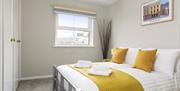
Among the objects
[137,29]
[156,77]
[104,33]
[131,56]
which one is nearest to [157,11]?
[137,29]

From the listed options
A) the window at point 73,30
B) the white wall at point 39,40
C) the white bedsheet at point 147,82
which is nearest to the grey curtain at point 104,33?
the window at point 73,30

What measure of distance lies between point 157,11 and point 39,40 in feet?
9.39

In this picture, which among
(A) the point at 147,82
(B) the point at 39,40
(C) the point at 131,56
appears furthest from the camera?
(B) the point at 39,40

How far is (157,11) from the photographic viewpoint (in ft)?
8.45

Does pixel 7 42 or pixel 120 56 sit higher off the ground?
pixel 7 42

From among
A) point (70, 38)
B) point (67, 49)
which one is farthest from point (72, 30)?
point (67, 49)

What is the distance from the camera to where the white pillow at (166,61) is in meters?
1.90

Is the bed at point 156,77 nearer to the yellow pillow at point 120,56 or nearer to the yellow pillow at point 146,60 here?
the yellow pillow at point 146,60

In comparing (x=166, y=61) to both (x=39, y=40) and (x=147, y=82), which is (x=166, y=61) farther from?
(x=39, y=40)

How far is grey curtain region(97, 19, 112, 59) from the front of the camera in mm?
4062

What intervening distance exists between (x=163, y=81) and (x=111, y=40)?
2401 millimetres

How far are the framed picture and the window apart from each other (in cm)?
168

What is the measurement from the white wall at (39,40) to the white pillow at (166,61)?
2.40m

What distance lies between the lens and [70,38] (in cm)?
384
